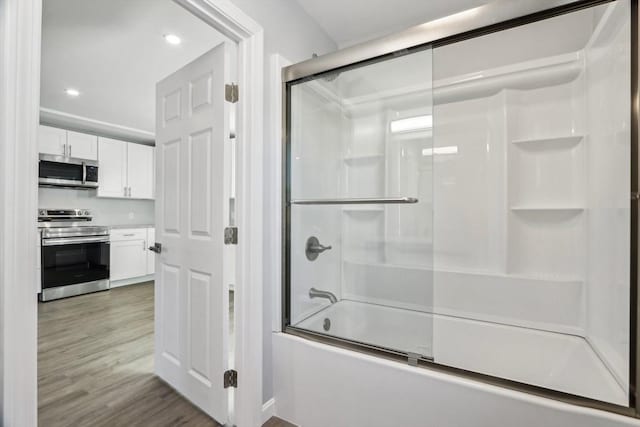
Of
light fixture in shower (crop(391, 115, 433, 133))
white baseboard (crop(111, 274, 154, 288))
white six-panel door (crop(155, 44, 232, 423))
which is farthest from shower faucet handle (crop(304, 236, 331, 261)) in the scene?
white baseboard (crop(111, 274, 154, 288))

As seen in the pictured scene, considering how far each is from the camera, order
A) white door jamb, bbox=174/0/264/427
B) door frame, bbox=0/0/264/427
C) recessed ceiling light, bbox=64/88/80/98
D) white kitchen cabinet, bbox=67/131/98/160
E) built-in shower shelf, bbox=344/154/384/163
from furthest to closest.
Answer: white kitchen cabinet, bbox=67/131/98/160 → recessed ceiling light, bbox=64/88/80/98 → built-in shower shelf, bbox=344/154/384/163 → white door jamb, bbox=174/0/264/427 → door frame, bbox=0/0/264/427

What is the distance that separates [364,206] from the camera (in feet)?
7.61

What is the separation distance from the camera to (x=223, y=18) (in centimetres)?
142

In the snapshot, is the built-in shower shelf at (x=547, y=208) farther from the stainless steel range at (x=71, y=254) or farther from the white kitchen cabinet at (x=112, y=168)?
the white kitchen cabinet at (x=112, y=168)

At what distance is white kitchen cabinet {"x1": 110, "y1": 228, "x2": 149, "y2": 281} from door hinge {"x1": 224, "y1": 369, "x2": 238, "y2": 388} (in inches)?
151

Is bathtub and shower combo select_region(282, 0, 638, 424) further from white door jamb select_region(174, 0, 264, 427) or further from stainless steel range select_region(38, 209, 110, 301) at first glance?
stainless steel range select_region(38, 209, 110, 301)

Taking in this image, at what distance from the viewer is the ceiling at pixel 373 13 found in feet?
6.43

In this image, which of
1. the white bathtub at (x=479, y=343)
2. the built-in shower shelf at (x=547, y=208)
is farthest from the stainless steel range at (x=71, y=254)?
the built-in shower shelf at (x=547, y=208)

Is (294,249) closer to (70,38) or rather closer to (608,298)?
(608,298)

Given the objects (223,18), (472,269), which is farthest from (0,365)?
(472,269)

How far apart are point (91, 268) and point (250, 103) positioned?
4.09 m

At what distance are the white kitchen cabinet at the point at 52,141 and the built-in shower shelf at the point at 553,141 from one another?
5.17 meters

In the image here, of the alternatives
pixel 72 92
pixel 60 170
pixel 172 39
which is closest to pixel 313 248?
pixel 172 39

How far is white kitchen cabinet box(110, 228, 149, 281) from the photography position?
4.52 metres
